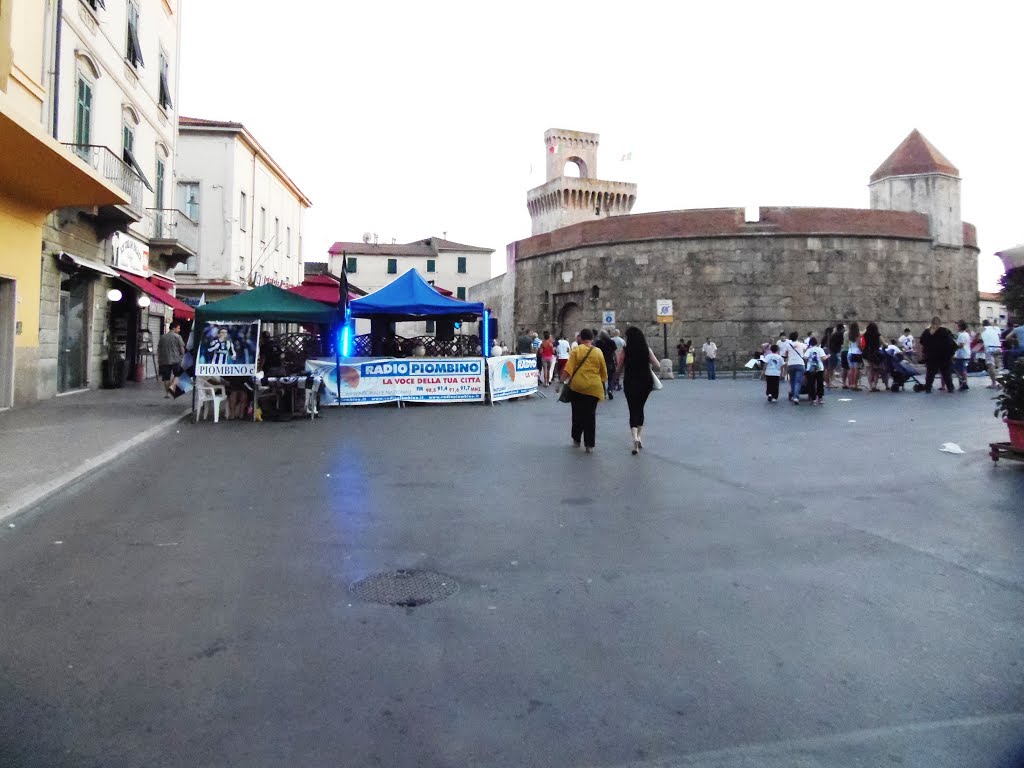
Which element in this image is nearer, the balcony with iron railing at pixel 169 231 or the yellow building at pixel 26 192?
the yellow building at pixel 26 192

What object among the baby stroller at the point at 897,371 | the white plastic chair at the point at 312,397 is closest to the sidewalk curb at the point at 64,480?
the white plastic chair at the point at 312,397

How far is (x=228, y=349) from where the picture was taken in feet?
42.5

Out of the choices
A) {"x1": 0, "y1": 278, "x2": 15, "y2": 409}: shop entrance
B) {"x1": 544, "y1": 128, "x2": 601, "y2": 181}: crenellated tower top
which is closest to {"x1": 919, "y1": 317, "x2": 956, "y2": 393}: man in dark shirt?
{"x1": 0, "y1": 278, "x2": 15, "y2": 409}: shop entrance

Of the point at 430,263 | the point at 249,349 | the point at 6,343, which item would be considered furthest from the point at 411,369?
the point at 430,263

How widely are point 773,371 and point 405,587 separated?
43.4ft

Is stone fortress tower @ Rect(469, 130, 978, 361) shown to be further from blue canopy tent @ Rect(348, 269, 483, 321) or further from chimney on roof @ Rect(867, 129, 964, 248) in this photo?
blue canopy tent @ Rect(348, 269, 483, 321)

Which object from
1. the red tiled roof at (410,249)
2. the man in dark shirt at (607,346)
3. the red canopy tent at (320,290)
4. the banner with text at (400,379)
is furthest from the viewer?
the red tiled roof at (410,249)

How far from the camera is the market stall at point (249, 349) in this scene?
42.3 feet

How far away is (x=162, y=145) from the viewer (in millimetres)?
21406

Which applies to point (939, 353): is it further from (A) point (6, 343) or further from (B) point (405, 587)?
(A) point (6, 343)

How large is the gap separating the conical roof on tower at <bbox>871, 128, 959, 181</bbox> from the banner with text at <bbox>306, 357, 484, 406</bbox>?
1004 inches

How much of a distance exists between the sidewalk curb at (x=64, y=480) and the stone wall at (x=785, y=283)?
24898 millimetres

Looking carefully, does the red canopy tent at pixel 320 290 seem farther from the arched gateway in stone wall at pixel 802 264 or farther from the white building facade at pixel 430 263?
the white building facade at pixel 430 263

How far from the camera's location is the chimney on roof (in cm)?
3148
